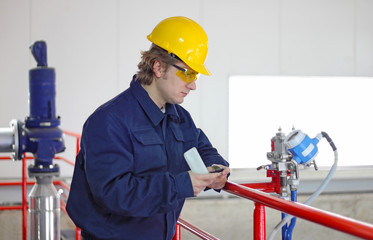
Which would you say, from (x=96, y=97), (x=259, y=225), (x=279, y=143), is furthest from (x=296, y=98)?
(x=259, y=225)

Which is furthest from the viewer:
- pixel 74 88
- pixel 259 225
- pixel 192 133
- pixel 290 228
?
pixel 74 88

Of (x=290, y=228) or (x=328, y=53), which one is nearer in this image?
(x=290, y=228)

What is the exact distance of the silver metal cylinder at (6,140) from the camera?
96.8 inches

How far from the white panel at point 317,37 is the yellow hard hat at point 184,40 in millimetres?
4295

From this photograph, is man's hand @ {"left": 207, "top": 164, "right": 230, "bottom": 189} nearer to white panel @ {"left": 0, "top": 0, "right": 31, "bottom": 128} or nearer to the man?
the man

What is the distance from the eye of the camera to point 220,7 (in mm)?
5941

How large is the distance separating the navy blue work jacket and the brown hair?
0.14 feet

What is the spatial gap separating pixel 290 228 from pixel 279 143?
21.5 inches

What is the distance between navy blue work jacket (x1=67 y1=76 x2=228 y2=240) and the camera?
1791 millimetres

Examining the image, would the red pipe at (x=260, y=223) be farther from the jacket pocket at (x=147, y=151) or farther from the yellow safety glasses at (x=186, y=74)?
the yellow safety glasses at (x=186, y=74)

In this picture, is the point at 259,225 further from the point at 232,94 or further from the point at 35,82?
the point at 232,94

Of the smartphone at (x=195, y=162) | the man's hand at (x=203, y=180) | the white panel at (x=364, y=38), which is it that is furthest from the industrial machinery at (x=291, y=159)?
the white panel at (x=364, y=38)

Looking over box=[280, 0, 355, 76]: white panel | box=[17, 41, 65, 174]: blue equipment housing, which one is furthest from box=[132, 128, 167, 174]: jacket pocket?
box=[280, 0, 355, 76]: white panel

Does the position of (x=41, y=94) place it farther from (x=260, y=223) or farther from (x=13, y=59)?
(x=13, y=59)
